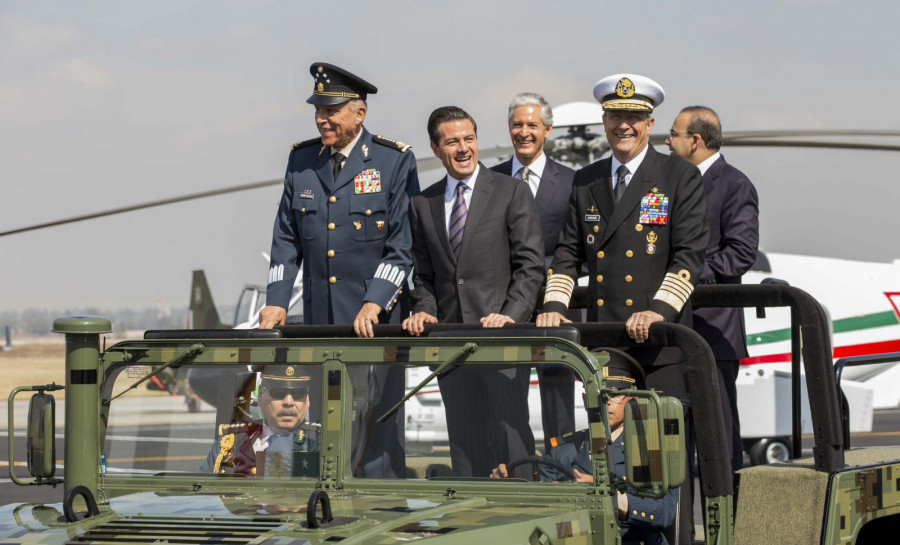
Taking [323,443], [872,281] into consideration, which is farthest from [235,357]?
[872,281]

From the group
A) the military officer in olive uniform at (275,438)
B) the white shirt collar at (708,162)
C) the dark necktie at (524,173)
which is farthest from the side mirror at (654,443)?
the white shirt collar at (708,162)

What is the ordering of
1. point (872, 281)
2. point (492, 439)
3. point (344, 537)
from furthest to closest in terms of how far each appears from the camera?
point (872, 281), point (492, 439), point (344, 537)

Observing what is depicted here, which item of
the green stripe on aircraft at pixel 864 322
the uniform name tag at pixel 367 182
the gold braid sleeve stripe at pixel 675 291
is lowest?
the gold braid sleeve stripe at pixel 675 291

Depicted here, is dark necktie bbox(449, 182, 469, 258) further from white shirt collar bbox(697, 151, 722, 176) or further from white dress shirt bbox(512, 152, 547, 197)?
white shirt collar bbox(697, 151, 722, 176)

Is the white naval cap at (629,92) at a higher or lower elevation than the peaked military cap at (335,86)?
lower

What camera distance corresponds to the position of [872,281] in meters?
16.6

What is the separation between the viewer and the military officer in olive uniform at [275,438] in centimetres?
445

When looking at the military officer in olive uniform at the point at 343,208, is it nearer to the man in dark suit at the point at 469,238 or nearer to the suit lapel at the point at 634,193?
the man in dark suit at the point at 469,238

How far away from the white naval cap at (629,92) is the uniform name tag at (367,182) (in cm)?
106

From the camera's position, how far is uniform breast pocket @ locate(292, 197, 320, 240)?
6.00m

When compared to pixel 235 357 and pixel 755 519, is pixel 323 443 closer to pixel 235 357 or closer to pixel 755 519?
pixel 235 357

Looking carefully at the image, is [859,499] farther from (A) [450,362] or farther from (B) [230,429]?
(B) [230,429]

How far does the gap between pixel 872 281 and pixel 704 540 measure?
12.7 metres

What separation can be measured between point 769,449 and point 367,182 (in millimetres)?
9360
